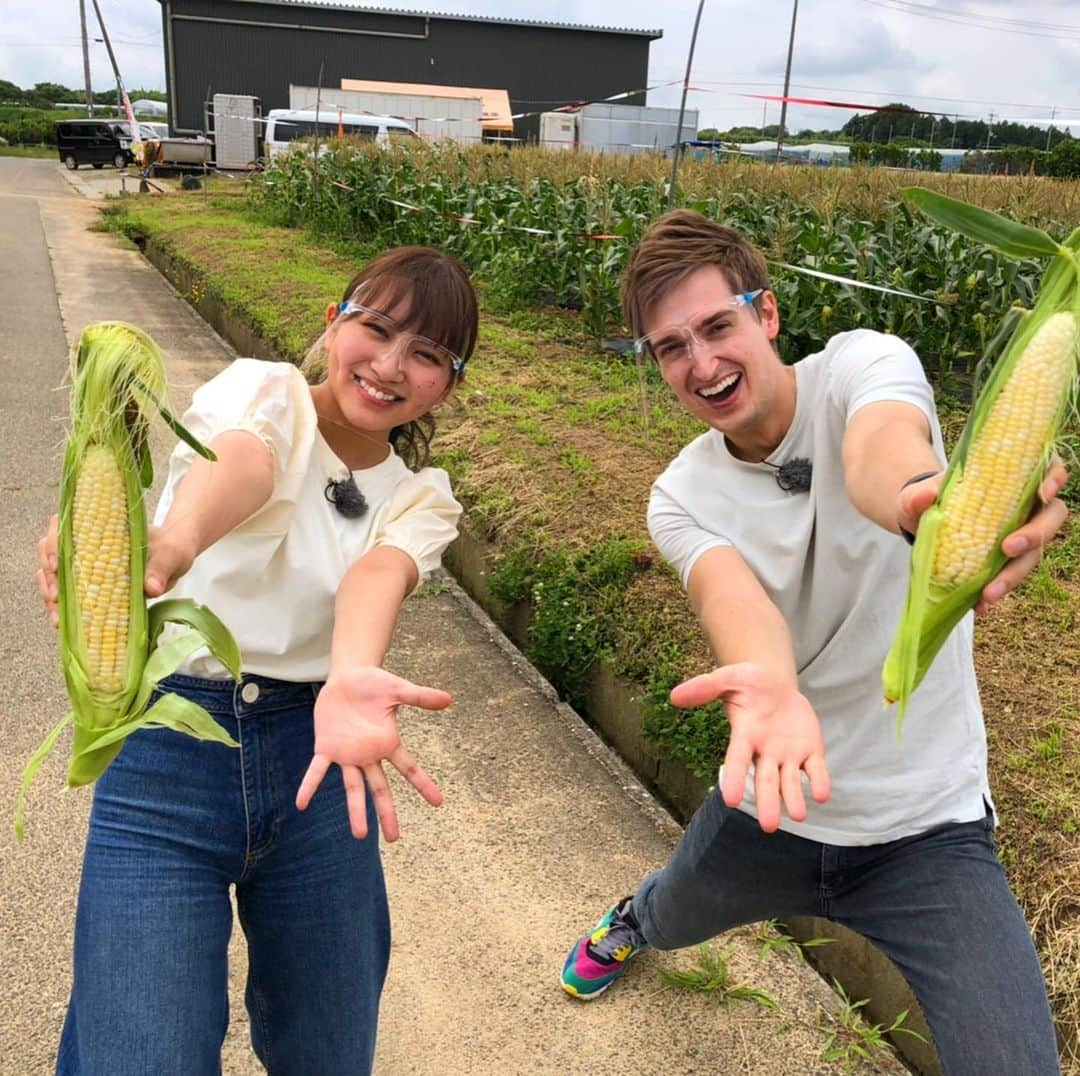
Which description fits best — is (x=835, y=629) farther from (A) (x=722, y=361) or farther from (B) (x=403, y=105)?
(B) (x=403, y=105)

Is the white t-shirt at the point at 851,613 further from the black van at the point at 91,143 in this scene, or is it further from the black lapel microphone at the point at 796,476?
the black van at the point at 91,143

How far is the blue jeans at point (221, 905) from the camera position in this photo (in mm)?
1570

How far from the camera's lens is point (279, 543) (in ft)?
6.05

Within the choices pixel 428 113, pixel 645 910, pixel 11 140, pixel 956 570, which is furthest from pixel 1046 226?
pixel 11 140

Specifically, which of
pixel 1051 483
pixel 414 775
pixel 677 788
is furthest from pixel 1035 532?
pixel 677 788

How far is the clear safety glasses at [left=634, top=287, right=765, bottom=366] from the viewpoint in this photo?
1967mm

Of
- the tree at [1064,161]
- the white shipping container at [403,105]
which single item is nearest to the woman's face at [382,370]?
the tree at [1064,161]

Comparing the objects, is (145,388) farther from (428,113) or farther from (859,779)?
(428,113)

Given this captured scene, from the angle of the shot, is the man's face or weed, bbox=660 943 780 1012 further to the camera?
weed, bbox=660 943 780 1012

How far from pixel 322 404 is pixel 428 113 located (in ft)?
106

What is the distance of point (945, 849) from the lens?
182cm

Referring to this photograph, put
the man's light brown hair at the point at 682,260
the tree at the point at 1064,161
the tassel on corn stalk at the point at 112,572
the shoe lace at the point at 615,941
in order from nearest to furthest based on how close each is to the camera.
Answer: the tassel on corn stalk at the point at 112,572
the man's light brown hair at the point at 682,260
the shoe lace at the point at 615,941
the tree at the point at 1064,161

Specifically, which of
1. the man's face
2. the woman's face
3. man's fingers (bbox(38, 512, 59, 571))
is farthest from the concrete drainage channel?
man's fingers (bbox(38, 512, 59, 571))

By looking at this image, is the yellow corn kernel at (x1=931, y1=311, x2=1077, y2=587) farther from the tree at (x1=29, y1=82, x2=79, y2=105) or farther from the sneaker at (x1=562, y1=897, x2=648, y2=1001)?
the tree at (x1=29, y1=82, x2=79, y2=105)
